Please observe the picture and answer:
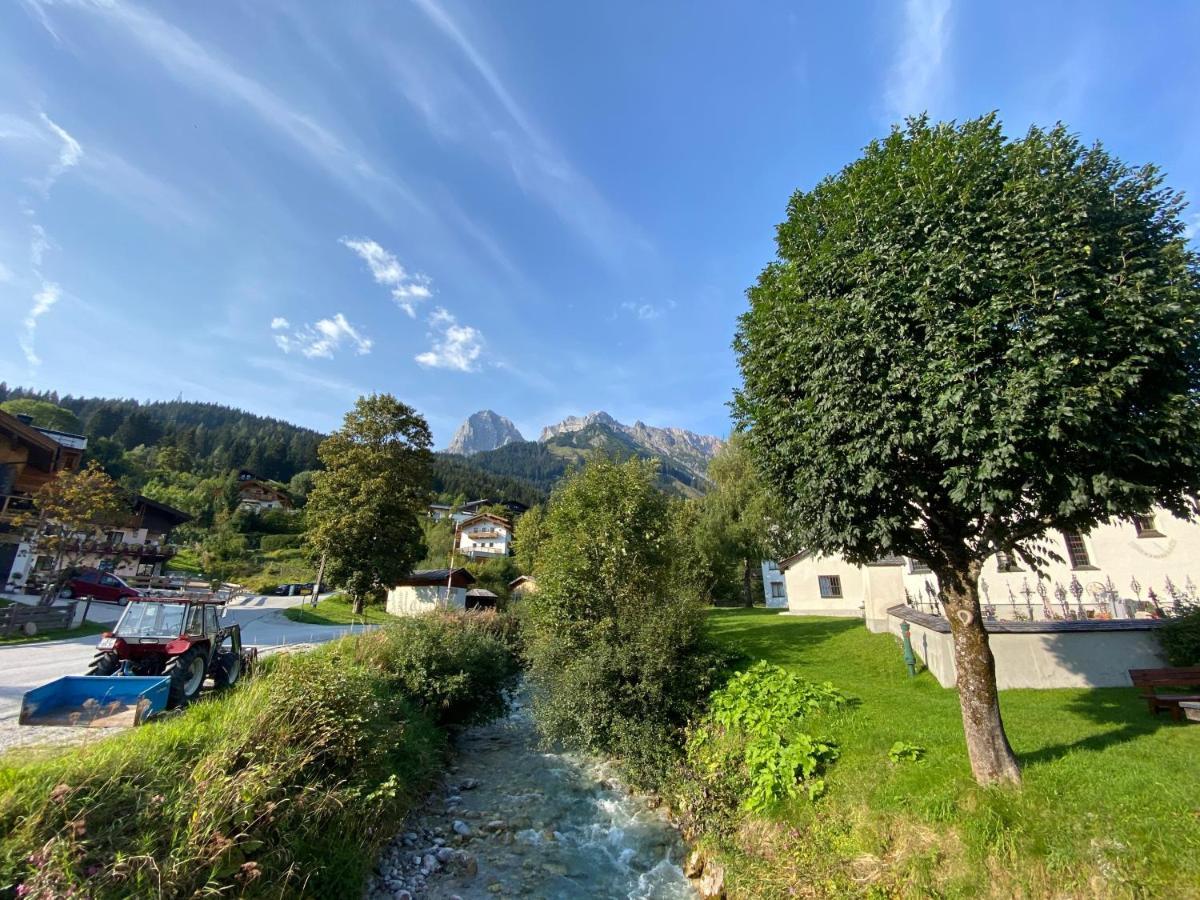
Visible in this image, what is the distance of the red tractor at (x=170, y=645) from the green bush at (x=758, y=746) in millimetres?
11771

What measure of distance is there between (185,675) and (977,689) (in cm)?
1595

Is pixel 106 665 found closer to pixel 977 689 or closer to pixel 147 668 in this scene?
pixel 147 668

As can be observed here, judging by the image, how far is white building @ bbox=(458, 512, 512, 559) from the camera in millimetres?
105812

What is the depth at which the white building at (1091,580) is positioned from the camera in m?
20.6

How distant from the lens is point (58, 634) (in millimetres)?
21594

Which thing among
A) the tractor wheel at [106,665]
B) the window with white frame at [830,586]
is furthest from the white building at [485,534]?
the tractor wheel at [106,665]

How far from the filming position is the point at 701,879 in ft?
29.9

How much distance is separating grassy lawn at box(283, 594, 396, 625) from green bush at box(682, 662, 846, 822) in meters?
24.5

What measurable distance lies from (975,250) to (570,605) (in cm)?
1590

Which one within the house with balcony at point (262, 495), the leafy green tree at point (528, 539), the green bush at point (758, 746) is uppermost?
the house with balcony at point (262, 495)

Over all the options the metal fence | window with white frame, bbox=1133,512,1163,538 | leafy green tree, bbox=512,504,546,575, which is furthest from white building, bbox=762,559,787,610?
window with white frame, bbox=1133,512,1163,538

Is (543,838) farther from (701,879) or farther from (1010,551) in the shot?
(1010,551)

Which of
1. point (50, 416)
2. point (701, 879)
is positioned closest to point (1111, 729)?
point (701, 879)

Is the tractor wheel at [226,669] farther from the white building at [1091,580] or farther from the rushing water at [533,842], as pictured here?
the white building at [1091,580]
